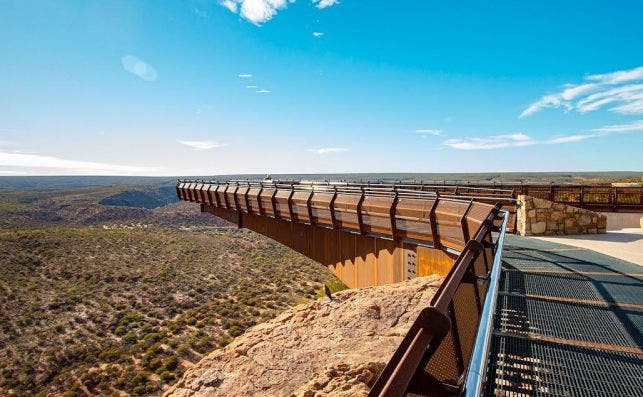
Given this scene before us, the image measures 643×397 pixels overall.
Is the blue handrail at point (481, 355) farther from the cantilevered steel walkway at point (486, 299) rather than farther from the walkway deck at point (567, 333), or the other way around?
the walkway deck at point (567, 333)

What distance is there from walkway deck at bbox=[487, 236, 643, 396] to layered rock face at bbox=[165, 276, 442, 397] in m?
3.13

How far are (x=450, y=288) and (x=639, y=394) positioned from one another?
2437mm

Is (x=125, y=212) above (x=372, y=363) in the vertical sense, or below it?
below

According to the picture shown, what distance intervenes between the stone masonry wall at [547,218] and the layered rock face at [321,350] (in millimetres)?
7748

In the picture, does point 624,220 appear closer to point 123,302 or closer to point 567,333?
point 567,333

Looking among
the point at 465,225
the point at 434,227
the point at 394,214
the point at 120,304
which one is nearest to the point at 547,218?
the point at 434,227

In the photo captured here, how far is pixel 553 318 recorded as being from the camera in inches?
212

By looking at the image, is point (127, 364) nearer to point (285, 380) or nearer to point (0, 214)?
point (285, 380)

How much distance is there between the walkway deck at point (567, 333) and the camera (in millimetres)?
3727

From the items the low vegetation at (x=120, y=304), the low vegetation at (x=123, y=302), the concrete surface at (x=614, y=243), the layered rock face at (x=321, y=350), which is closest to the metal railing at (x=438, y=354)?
the layered rock face at (x=321, y=350)

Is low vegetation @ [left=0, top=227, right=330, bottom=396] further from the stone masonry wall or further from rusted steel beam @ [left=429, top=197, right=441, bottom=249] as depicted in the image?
the stone masonry wall

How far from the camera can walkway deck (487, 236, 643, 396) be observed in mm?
3727

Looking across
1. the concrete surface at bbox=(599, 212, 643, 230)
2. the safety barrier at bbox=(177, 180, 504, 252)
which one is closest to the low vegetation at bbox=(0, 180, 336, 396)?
the safety barrier at bbox=(177, 180, 504, 252)

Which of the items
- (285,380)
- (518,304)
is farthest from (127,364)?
(518,304)
